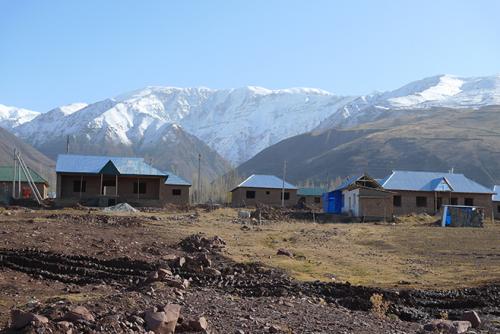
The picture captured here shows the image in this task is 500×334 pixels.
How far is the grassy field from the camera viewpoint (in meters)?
A: 21.7

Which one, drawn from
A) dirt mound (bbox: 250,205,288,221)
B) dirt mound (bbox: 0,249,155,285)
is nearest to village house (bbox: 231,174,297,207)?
dirt mound (bbox: 250,205,288,221)

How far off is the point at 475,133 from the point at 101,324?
180727 mm

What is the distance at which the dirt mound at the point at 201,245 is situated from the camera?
82.9ft

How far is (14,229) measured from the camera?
85.1 ft

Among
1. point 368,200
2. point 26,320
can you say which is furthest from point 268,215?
point 26,320

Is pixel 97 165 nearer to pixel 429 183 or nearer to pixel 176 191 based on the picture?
pixel 176 191

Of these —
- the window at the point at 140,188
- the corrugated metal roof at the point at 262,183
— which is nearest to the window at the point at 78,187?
the window at the point at 140,188

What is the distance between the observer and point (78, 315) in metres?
10.3

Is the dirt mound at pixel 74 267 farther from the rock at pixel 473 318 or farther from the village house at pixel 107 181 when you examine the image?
the village house at pixel 107 181

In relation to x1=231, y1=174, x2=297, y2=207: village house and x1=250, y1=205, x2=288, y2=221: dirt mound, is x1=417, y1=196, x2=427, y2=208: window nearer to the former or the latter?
x1=250, y1=205, x2=288, y2=221: dirt mound

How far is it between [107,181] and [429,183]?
28.2 meters

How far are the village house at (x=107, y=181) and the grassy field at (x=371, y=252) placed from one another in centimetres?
1612

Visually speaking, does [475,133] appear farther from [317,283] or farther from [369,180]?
[317,283]

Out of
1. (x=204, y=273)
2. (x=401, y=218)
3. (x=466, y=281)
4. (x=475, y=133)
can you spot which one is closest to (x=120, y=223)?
(x=204, y=273)
